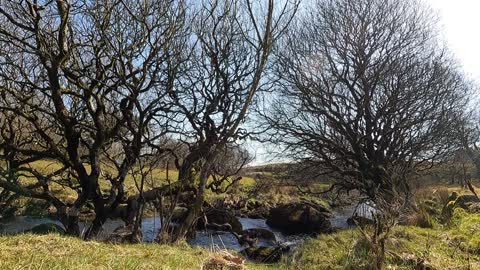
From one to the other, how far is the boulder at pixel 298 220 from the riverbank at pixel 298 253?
6.86 metres

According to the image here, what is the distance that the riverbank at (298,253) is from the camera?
14.7 feet

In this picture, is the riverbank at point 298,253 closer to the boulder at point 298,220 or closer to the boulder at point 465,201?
the boulder at point 465,201

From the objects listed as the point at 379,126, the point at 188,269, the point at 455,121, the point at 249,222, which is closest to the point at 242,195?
the point at 249,222

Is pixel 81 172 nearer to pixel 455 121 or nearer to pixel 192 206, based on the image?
pixel 192 206

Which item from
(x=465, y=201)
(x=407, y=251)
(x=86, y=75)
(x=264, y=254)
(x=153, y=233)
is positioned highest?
(x=86, y=75)

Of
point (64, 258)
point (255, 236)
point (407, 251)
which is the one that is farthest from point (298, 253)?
point (64, 258)

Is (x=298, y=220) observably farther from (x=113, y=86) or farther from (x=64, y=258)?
(x=64, y=258)

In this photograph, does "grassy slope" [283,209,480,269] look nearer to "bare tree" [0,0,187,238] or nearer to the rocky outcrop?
the rocky outcrop

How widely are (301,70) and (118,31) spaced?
30.7ft

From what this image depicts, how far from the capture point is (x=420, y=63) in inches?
690

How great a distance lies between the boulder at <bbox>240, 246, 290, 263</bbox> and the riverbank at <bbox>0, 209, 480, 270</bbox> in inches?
41.2

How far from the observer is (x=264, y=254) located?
11.8m

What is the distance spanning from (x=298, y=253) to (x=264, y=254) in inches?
64.0

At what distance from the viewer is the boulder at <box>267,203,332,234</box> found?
1862cm
